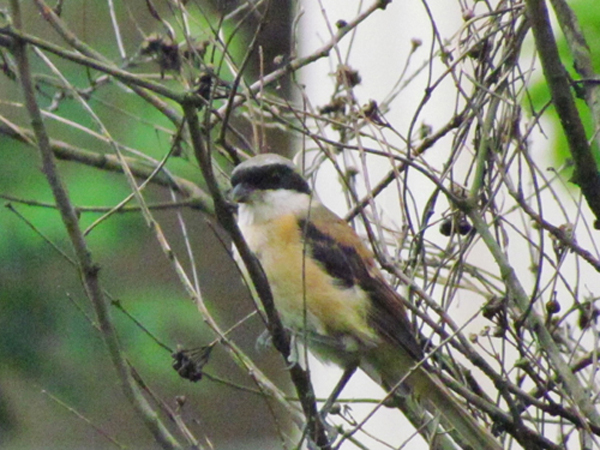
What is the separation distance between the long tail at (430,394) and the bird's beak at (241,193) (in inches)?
28.1

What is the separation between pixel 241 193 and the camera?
3326 mm

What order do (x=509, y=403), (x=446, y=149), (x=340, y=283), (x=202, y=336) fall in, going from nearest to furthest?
(x=509, y=403) < (x=340, y=283) < (x=202, y=336) < (x=446, y=149)

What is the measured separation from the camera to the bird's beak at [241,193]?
10.8 ft

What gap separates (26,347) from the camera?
452cm

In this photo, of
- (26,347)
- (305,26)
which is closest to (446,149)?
(305,26)

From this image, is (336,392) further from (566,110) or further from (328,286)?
(566,110)

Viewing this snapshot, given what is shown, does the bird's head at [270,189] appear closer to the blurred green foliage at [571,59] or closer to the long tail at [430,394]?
the long tail at [430,394]

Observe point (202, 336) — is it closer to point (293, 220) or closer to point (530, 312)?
point (293, 220)

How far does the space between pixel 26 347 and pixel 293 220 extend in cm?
179

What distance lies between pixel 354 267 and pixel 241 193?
0.47 metres

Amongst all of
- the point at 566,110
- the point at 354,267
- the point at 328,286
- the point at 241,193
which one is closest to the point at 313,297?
the point at 328,286

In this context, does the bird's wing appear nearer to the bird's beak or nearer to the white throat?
the white throat

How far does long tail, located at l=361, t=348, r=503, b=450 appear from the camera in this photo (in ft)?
8.54

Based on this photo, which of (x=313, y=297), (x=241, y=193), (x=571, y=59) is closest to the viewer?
(x=571, y=59)
